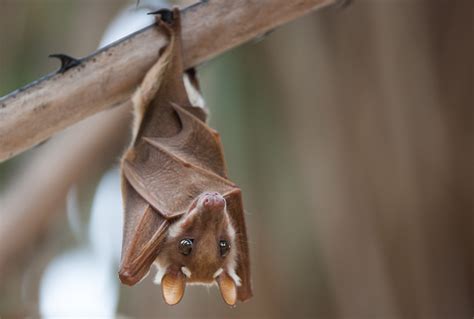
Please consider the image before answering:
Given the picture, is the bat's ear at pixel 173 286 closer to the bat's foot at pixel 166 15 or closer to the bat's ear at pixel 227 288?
the bat's ear at pixel 227 288

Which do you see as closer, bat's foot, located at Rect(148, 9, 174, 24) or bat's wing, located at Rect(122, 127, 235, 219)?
bat's foot, located at Rect(148, 9, 174, 24)

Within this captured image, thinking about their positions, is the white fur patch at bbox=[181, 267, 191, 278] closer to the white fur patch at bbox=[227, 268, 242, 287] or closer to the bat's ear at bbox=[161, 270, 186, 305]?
the bat's ear at bbox=[161, 270, 186, 305]

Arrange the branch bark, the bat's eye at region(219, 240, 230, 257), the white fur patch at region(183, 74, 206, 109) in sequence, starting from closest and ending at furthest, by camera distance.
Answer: the branch bark → the bat's eye at region(219, 240, 230, 257) → the white fur patch at region(183, 74, 206, 109)

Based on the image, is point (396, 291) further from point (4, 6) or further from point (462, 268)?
point (4, 6)

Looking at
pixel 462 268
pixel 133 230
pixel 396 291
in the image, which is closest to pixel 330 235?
pixel 396 291

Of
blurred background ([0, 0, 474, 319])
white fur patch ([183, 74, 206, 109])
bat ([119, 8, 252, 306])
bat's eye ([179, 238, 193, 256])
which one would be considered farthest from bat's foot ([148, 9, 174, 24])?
blurred background ([0, 0, 474, 319])

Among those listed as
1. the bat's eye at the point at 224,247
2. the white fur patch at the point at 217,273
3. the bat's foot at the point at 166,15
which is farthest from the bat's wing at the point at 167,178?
the bat's foot at the point at 166,15
